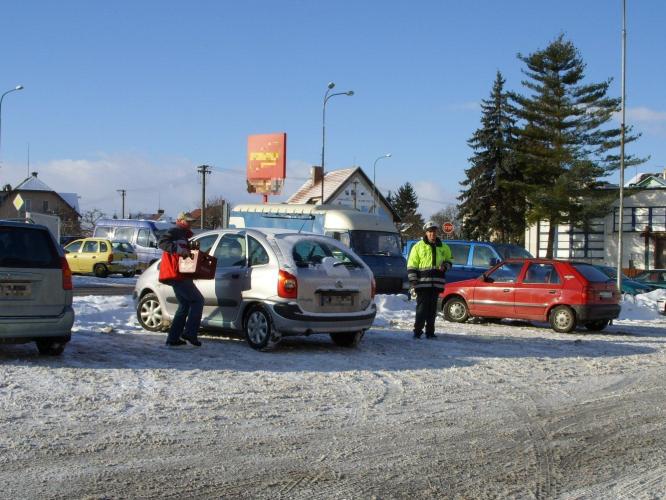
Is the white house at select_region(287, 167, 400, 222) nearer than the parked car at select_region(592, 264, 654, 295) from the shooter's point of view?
No

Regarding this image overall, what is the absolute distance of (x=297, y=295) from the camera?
10703mm

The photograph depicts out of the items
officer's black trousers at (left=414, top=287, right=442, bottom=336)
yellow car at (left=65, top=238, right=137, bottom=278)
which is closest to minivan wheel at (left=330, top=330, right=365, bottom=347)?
officer's black trousers at (left=414, top=287, right=442, bottom=336)

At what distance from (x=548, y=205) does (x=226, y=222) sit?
32823mm

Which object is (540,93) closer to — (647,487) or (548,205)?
(548,205)

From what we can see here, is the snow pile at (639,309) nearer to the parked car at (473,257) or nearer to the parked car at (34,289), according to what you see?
the parked car at (473,257)

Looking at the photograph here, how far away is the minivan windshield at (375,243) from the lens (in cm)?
2455

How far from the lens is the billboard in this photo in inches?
1820

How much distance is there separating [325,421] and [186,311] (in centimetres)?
417

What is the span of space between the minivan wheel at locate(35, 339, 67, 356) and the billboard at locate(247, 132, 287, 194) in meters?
36.6

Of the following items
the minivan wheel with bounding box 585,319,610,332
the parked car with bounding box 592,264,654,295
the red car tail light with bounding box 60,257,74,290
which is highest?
the red car tail light with bounding box 60,257,74,290

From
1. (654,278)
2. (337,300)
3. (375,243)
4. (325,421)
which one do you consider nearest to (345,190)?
(654,278)

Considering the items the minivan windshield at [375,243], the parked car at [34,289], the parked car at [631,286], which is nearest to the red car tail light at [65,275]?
the parked car at [34,289]

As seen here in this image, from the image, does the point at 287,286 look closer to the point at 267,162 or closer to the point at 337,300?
the point at 337,300

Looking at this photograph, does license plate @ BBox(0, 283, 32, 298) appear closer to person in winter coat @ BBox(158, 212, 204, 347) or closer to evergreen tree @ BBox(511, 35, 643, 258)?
person in winter coat @ BBox(158, 212, 204, 347)
